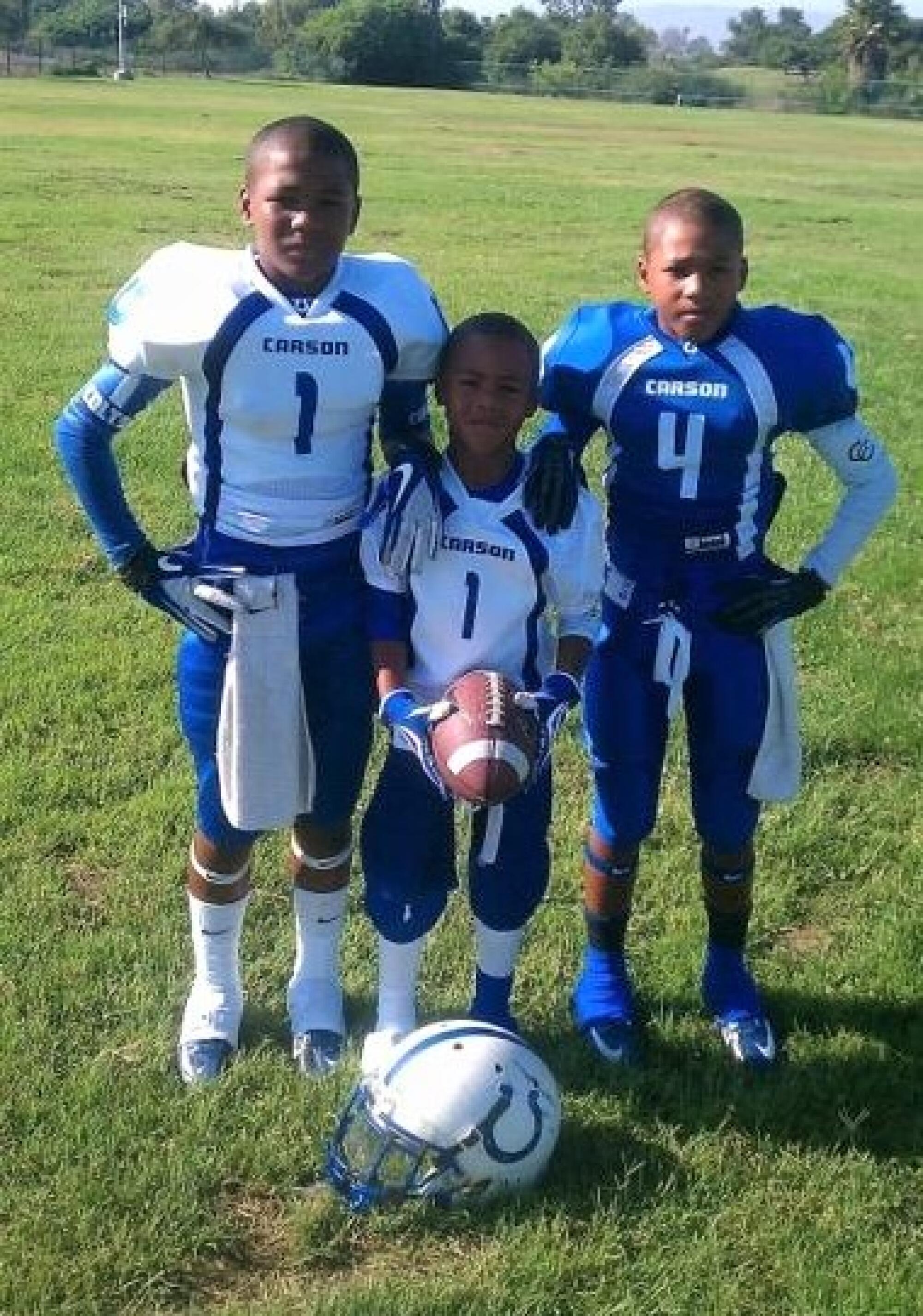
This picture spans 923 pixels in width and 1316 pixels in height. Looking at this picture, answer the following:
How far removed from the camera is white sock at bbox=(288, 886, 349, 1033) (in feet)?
12.3

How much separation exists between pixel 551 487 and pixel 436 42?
84.5 meters

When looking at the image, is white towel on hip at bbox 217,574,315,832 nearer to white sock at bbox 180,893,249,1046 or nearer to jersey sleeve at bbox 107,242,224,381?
white sock at bbox 180,893,249,1046

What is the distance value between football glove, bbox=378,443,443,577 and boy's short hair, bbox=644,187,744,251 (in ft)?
2.39

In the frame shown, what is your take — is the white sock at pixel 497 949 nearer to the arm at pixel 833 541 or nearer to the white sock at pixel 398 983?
the white sock at pixel 398 983

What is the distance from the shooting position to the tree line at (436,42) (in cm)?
8188

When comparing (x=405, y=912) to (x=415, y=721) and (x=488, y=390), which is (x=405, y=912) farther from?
(x=488, y=390)

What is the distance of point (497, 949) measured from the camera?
3662mm

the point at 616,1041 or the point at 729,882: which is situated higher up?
the point at 729,882

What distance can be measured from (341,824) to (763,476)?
126 cm

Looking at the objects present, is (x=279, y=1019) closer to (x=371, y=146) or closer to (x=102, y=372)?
(x=102, y=372)

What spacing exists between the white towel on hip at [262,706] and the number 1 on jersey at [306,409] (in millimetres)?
290

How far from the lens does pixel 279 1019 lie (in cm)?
389

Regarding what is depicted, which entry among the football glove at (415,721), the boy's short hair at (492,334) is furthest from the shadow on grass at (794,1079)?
the boy's short hair at (492,334)

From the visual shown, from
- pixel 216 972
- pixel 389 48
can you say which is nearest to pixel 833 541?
pixel 216 972
